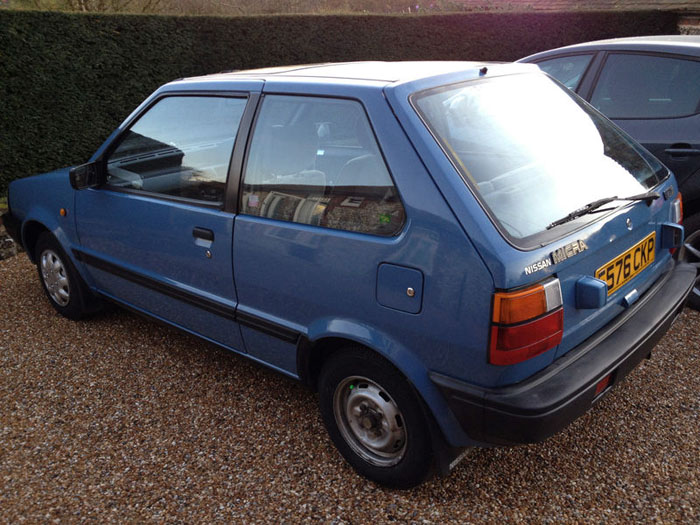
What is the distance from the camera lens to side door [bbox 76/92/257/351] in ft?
8.85

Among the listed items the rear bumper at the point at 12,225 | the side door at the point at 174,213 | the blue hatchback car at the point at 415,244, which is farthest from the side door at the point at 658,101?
the rear bumper at the point at 12,225

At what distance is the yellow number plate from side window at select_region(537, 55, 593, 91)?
2178 millimetres

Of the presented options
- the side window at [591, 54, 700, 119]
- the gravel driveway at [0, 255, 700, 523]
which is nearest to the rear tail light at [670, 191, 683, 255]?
the gravel driveway at [0, 255, 700, 523]

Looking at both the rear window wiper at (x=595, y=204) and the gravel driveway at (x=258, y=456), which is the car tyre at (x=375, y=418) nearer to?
the gravel driveway at (x=258, y=456)

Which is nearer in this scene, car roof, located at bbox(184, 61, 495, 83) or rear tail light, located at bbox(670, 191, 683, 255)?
car roof, located at bbox(184, 61, 495, 83)

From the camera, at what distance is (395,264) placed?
Result: 203cm

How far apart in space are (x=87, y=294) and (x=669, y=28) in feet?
46.3

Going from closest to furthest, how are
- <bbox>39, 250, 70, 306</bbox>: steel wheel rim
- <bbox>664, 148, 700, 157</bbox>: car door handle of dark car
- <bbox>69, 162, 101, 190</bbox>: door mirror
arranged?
<bbox>69, 162, 101, 190</bbox>: door mirror, <bbox>664, 148, 700, 157</bbox>: car door handle of dark car, <bbox>39, 250, 70, 306</bbox>: steel wheel rim

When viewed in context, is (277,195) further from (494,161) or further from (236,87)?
(494,161)

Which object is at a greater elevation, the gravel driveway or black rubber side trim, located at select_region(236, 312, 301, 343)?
black rubber side trim, located at select_region(236, 312, 301, 343)

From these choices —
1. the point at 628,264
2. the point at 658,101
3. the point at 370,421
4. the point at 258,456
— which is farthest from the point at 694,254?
the point at 258,456

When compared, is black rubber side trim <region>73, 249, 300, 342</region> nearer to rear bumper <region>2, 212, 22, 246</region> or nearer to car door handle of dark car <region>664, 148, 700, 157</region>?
rear bumper <region>2, 212, 22, 246</region>

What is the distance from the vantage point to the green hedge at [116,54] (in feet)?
21.4

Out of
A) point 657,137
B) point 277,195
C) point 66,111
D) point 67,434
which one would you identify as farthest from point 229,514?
point 66,111
